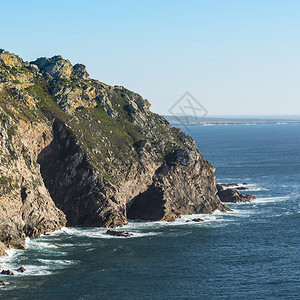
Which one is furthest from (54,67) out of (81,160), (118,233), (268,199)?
(268,199)

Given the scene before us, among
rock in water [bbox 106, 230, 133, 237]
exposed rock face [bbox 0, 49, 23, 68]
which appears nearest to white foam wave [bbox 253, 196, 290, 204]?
rock in water [bbox 106, 230, 133, 237]

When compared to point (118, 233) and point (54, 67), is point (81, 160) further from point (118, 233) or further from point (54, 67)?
point (54, 67)

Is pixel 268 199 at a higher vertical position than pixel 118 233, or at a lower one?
higher

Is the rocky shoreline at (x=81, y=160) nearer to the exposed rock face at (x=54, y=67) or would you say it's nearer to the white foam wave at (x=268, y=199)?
the exposed rock face at (x=54, y=67)

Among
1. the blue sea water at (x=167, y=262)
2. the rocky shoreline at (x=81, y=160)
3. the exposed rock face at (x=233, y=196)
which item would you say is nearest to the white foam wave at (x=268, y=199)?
the exposed rock face at (x=233, y=196)

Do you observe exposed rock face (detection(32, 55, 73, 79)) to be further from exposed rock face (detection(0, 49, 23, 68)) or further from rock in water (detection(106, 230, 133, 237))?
rock in water (detection(106, 230, 133, 237))

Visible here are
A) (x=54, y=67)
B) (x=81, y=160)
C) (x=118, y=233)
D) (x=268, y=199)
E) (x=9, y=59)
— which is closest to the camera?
(x=118, y=233)
